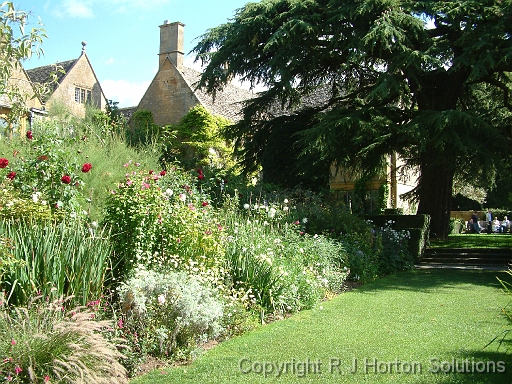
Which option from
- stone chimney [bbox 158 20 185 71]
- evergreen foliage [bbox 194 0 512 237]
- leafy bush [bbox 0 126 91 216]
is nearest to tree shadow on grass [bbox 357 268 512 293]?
evergreen foliage [bbox 194 0 512 237]

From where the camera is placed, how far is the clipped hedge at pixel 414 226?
50.5ft

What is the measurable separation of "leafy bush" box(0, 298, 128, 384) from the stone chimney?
2648 cm

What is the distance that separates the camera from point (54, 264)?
5258 mm

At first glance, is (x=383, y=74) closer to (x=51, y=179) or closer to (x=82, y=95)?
(x=51, y=179)

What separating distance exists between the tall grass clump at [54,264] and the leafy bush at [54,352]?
791 millimetres

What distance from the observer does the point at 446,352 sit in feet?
18.2

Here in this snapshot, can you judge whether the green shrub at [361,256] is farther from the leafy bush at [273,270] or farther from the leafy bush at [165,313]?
the leafy bush at [165,313]

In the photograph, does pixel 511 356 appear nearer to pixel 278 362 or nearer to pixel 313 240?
pixel 278 362

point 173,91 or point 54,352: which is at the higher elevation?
point 173,91

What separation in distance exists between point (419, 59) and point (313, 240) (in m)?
6.89

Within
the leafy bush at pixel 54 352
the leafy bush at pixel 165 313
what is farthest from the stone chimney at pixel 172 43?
the leafy bush at pixel 54 352

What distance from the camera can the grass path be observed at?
485cm

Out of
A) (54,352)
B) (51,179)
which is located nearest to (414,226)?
(51,179)

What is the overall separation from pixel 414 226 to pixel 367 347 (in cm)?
1176
